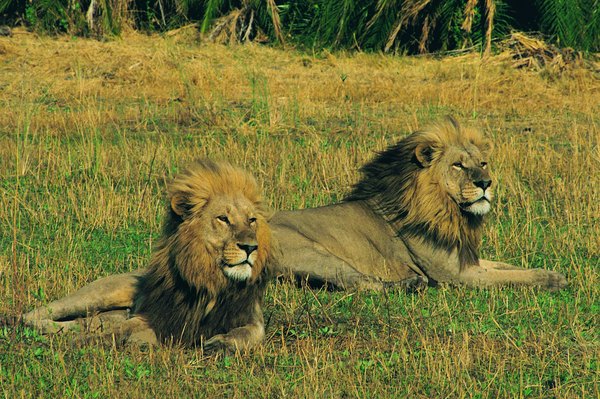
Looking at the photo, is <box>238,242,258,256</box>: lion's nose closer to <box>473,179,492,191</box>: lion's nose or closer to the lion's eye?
the lion's eye

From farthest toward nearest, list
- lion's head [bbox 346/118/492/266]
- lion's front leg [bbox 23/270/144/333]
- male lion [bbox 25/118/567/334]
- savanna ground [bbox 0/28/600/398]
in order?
lion's head [bbox 346/118/492/266], male lion [bbox 25/118/567/334], lion's front leg [bbox 23/270/144/333], savanna ground [bbox 0/28/600/398]

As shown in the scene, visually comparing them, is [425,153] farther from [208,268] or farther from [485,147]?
[208,268]

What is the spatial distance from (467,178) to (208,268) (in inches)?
95.8

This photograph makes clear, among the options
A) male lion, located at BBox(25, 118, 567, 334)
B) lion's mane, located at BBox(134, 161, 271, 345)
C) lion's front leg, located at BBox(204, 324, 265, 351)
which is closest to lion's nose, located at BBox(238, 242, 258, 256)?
lion's mane, located at BBox(134, 161, 271, 345)

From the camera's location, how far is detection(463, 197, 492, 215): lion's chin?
704 cm

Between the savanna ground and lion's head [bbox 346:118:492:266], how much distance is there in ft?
1.31

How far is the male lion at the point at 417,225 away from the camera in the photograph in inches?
274

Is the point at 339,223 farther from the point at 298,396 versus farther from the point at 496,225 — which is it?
the point at 298,396

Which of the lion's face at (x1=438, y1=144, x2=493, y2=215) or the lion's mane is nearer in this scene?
the lion's mane

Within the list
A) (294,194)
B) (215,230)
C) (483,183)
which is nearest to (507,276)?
(483,183)

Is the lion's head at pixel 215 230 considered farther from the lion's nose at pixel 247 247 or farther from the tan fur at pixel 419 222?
the tan fur at pixel 419 222

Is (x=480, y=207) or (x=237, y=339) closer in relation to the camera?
(x=237, y=339)

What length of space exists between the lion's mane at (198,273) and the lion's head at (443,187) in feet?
6.65

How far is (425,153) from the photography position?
722 centimetres
